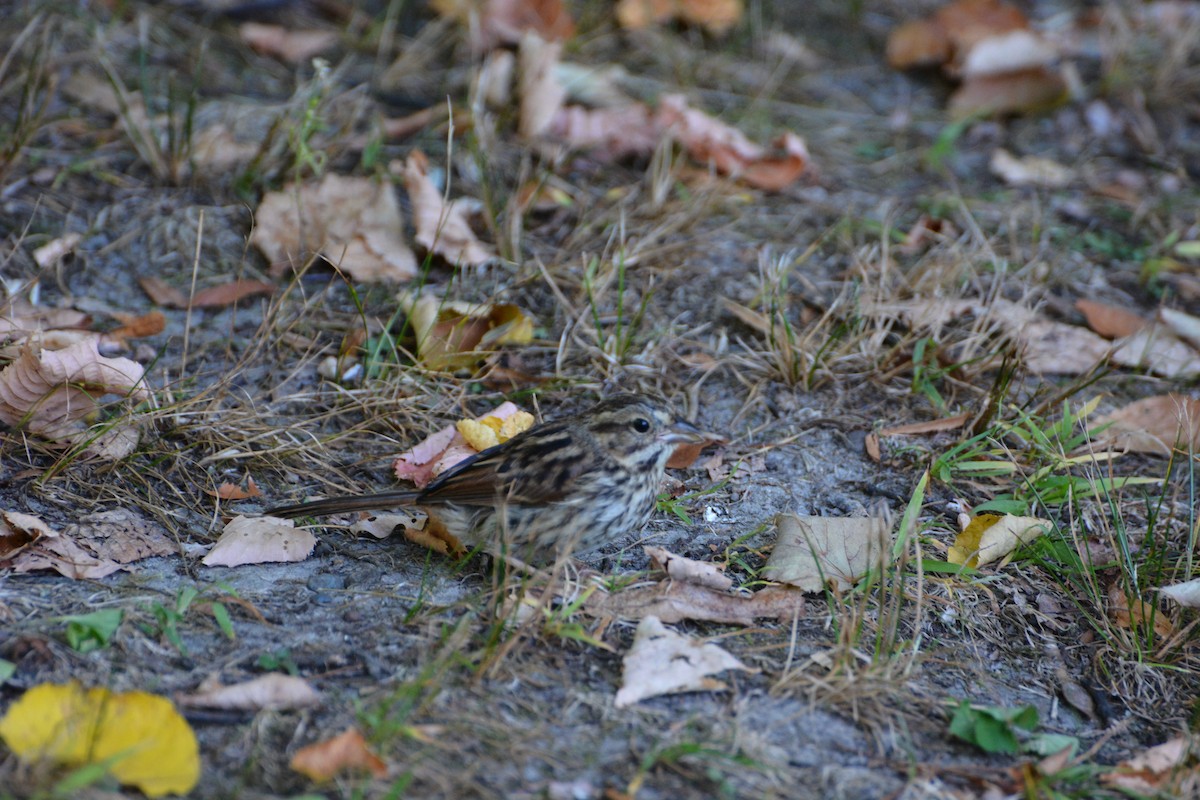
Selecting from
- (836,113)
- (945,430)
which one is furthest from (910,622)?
(836,113)

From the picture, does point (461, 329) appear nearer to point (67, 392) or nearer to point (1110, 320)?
point (67, 392)

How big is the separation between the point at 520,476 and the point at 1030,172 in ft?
13.6

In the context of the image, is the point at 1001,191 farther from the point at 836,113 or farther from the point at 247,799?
the point at 247,799

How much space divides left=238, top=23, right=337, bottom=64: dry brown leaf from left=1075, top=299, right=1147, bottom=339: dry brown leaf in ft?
14.4

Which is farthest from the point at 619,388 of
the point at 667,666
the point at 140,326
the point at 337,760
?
the point at 337,760

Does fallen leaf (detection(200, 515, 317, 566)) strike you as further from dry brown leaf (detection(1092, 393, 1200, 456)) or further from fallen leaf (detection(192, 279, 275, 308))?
dry brown leaf (detection(1092, 393, 1200, 456))

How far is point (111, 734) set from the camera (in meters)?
2.80

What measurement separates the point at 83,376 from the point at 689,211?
9.43ft

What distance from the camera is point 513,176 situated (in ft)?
20.1

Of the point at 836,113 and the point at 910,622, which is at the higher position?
the point at 836,113

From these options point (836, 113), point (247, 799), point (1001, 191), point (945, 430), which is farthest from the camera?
point (836, 113)

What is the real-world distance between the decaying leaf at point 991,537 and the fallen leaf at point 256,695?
2190 mm

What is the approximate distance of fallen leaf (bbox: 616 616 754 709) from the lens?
10.9 ft

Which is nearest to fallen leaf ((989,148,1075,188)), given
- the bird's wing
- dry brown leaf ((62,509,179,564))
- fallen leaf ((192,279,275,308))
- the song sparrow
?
the song sparrow
